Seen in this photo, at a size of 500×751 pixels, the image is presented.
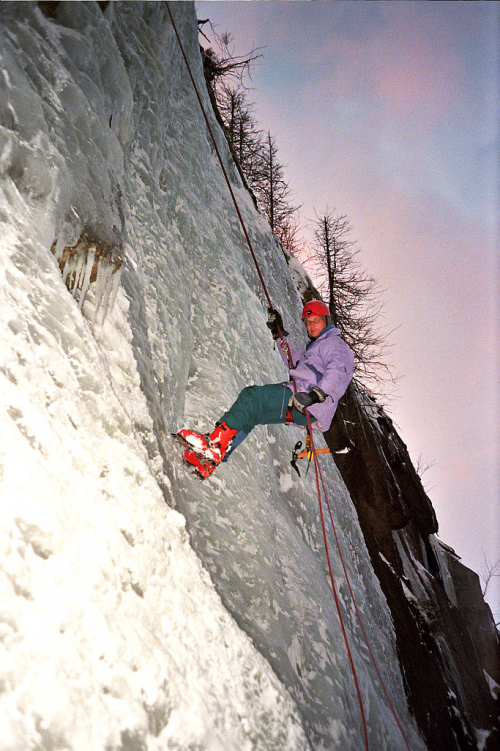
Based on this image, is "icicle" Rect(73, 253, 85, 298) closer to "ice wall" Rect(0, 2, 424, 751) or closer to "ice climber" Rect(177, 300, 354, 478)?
"ice wall" Rect(0, 2, 424, 751)

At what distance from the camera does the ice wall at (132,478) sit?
5.41ft

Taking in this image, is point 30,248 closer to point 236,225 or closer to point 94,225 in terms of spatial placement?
point 94,225

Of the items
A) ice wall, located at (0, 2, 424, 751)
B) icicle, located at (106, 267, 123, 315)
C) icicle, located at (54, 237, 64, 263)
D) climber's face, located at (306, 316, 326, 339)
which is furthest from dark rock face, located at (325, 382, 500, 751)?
icicle, located at (54, 237, 64, 263)

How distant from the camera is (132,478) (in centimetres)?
238

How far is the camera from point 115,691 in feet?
5.56

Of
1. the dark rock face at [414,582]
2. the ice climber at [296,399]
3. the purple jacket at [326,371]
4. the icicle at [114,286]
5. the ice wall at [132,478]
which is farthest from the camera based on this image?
the dark rock face at [414,582]

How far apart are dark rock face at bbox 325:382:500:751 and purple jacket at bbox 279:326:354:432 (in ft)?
16.3

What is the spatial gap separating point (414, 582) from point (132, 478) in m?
12.4

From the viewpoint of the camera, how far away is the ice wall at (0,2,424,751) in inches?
64.9

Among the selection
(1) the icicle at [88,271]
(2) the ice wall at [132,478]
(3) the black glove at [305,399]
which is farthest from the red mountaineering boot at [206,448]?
(1) the icicle at [88,271]

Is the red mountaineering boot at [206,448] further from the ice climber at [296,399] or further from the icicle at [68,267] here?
the icicle at [68,267]

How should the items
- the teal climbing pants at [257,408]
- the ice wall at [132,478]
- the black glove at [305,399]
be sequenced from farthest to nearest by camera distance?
1. the black glove at [305,399]
2. the teal climbing pants at [257,408]
3. the ice wall at [132,478]

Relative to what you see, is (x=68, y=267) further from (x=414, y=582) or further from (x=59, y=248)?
(x=414, y=582)

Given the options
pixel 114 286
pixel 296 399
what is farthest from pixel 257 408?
pixel 114 286
